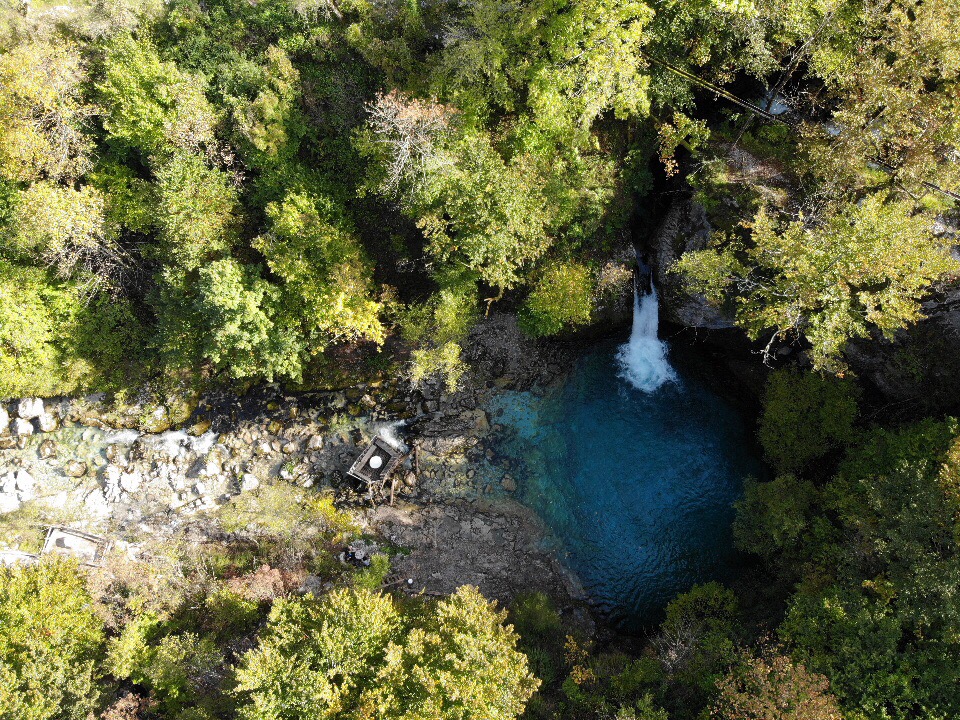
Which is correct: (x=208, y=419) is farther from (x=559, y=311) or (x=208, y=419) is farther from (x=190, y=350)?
(x=559, y=311)

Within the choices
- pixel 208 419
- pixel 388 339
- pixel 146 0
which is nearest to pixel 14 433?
pixel 208 419

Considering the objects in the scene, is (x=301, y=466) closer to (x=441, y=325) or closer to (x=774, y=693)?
(x=441, y=325)

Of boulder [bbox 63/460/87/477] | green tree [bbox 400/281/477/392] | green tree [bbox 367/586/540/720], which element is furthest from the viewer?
boulder [bbox 63/460/87/477]

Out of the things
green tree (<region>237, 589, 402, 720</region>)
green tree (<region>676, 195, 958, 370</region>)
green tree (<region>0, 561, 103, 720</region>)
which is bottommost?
green tree (<region>0, 561, 103, 720</region>)

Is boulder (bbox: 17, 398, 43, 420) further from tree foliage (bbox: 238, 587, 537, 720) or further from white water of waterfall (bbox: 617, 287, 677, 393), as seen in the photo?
white water of waterfall (bbox: 617, 287, 677, 393)

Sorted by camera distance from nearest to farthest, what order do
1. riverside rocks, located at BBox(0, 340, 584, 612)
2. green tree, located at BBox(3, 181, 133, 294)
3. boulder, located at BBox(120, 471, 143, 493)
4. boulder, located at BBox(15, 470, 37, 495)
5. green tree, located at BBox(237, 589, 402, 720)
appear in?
1. green tree, located at BBox(237, 589, 402, 720)
2. green tree, located at BBox(3, 181, 133, 294)
3. riverside rocks, located at BBox(0, 340, 584, 612)
4. boulder, located at BBox(15, 470, 37, 495)
5. boulder, located at BBox(120, 471, 143, 493)

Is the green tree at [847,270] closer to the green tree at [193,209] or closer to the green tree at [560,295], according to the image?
the green tree at [560,295]

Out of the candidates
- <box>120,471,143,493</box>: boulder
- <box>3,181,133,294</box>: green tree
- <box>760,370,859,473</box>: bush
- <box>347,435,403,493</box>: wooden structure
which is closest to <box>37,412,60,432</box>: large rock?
<box>120,471,143,493</box>: boulder
